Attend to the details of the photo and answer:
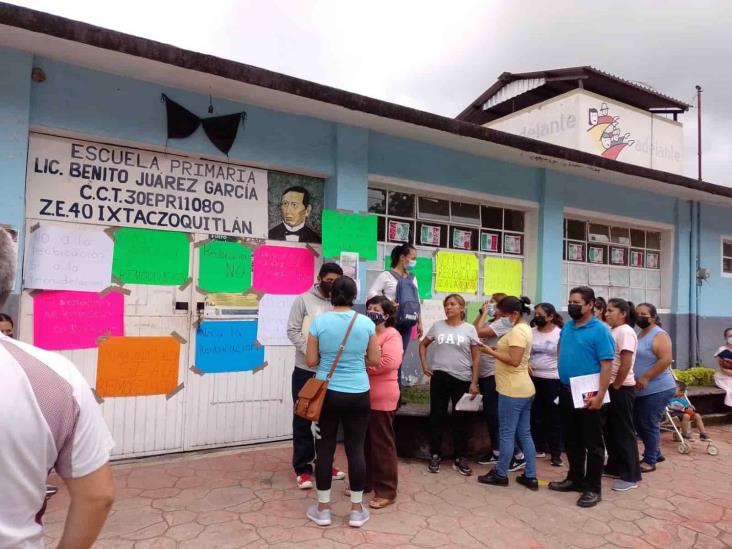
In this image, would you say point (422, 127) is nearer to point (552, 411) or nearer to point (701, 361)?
point (552, 411)

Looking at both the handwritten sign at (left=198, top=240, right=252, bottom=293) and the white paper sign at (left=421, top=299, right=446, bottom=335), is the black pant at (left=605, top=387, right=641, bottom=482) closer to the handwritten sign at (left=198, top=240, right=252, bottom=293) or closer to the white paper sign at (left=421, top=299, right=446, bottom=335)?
the white paper sign at (left=421, top=299, right=446, bottom=335)

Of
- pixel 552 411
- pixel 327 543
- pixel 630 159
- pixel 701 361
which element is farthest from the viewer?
pixel 630 159

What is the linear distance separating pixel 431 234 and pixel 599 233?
10.6ft

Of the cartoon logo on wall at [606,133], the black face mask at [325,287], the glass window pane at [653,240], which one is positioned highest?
the cartoon logo on wall at [606,133]

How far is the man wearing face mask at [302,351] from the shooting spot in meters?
4.06

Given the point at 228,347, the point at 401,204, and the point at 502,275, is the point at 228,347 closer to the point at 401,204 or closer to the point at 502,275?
the point at 401,204

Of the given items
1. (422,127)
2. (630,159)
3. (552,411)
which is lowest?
(552,411)

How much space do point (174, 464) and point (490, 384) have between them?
113 inches

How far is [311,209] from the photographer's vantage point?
17.8 ft

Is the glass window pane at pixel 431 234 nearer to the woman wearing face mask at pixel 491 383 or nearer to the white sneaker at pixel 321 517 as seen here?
the woman wearing face mask at pixel 491 383

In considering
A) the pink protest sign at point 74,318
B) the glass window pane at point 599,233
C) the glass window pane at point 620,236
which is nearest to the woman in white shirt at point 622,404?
the glass window pane at point 599,233

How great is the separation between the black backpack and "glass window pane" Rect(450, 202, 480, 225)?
2047mm

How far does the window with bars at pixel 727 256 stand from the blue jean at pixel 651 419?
220 inches

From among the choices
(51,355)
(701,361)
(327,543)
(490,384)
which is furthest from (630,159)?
(51,355)
